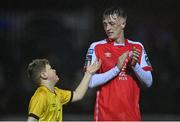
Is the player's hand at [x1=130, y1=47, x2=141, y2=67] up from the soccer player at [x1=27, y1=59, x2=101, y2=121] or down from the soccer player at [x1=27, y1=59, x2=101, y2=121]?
up

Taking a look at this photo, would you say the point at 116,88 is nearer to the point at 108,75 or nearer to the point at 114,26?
the point at 108,75

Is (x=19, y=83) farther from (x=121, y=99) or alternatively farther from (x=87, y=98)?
(x=121, y=99)

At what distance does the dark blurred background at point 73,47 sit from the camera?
918cm

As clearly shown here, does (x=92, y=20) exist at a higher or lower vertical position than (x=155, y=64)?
higher

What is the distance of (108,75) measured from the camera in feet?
15.0

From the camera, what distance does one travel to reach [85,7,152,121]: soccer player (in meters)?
4.61

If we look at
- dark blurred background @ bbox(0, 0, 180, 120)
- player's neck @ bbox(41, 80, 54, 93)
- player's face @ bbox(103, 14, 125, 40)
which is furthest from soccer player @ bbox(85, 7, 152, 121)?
dark blurred background @ bbox(0, 0, 180, 120)

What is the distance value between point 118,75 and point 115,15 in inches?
17.6

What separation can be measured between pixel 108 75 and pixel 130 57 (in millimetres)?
205

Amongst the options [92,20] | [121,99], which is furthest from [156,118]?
[121,99]

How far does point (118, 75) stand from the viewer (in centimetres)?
462

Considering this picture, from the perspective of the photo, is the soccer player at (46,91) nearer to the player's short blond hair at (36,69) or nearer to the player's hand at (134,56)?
the player's short blond hair at (36,69)

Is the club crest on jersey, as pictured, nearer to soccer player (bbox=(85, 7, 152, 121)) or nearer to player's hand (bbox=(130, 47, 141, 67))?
soccer player (bbox=(85, 7, 152, 121))

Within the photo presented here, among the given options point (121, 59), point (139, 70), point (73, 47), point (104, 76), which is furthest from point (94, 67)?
point (73, 47)
